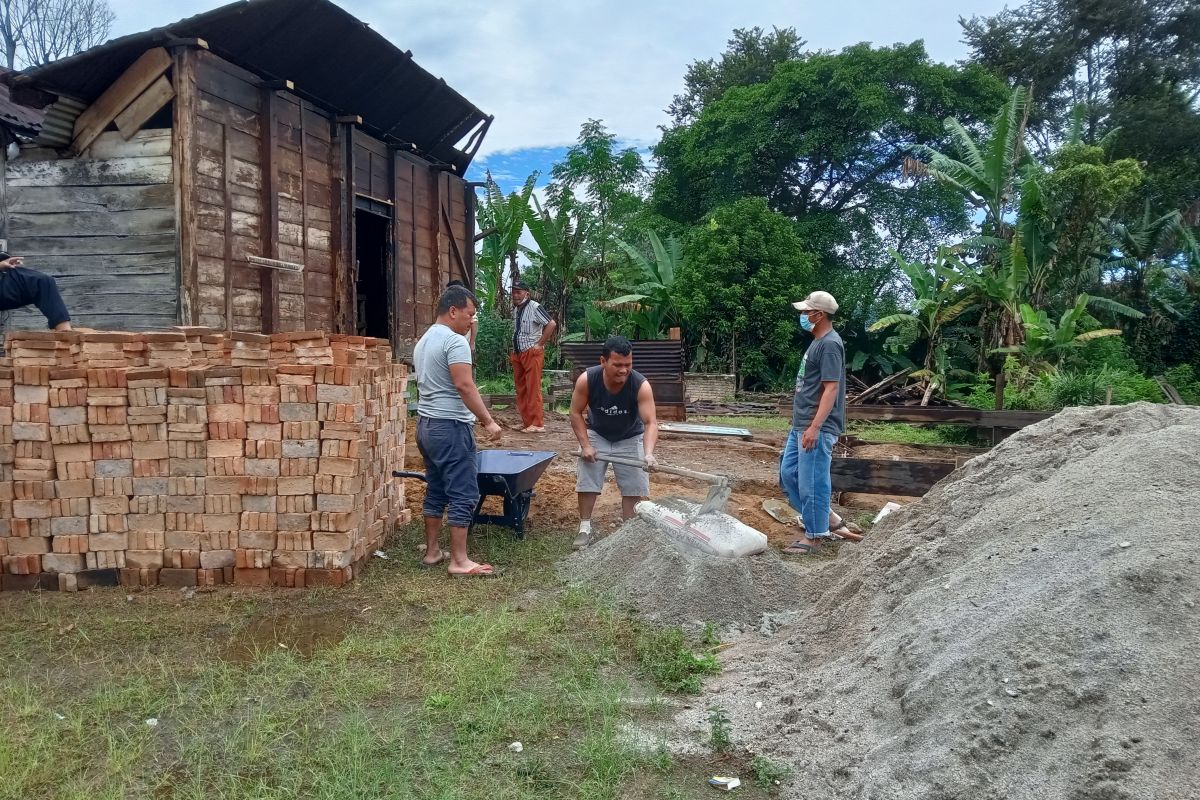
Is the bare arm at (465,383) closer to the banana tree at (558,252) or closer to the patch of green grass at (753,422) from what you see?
the patch of green grass at (753,422)

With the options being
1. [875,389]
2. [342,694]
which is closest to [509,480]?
[342,694]

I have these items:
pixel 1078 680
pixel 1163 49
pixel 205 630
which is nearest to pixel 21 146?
pixel 205 630

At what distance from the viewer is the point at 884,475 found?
6.52m

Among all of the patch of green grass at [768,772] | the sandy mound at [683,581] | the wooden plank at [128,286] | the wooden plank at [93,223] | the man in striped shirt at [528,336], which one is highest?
the wooden plank at [93,223]

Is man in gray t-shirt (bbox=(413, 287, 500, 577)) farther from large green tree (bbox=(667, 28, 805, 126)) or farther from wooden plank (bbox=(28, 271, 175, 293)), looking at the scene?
large green tree (bbox=(667, 28, 805, 126))

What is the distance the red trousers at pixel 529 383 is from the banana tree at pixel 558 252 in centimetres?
813

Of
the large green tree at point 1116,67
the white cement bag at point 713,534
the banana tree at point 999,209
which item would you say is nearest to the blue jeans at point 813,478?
the white cement bag at point 713,534

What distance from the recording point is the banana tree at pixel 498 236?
17328 millimetres

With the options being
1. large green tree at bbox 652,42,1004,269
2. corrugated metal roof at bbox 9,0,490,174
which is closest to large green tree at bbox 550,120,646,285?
large green tree at bbox 652,42,1004,269

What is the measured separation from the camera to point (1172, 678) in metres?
2.38

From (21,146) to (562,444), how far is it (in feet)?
20.0

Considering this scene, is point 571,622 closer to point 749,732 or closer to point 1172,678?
point 749,732

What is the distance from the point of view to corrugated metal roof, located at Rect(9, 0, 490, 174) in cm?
671

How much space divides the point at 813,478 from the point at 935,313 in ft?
35.9
